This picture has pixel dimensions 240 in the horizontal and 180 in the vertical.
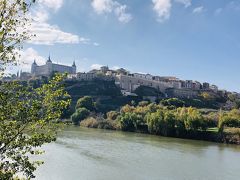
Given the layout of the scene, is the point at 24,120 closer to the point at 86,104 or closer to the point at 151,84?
the point at 86,104

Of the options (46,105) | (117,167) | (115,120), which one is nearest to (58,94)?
(46,105)

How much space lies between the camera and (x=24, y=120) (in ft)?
28.6

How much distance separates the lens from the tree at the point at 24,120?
8.53m

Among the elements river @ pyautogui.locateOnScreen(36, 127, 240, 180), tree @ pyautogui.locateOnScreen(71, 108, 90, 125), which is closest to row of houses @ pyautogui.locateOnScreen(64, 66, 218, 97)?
tree @ pyautogui.locateOnScreen(71, 108, 90, 125)

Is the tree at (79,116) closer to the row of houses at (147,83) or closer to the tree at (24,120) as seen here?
the row of houses at (147,83)

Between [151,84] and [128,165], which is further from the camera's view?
[151,84]

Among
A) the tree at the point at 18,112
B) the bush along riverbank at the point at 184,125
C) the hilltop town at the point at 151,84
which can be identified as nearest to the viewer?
the tree at the point at 18,112

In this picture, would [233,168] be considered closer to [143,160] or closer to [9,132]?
[143,160]

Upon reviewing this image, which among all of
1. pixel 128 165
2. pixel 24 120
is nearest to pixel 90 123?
pixel 128 165

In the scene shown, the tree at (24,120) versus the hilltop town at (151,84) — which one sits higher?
the hilltop town at (151,84)

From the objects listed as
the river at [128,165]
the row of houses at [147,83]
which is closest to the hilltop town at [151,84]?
the row of houses at [147,83]

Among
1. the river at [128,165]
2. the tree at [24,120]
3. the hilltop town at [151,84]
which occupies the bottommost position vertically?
the river at [128,165]

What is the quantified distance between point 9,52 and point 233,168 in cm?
2860

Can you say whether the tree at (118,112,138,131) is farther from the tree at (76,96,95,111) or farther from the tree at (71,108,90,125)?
the tree at (76,96,95,111)
